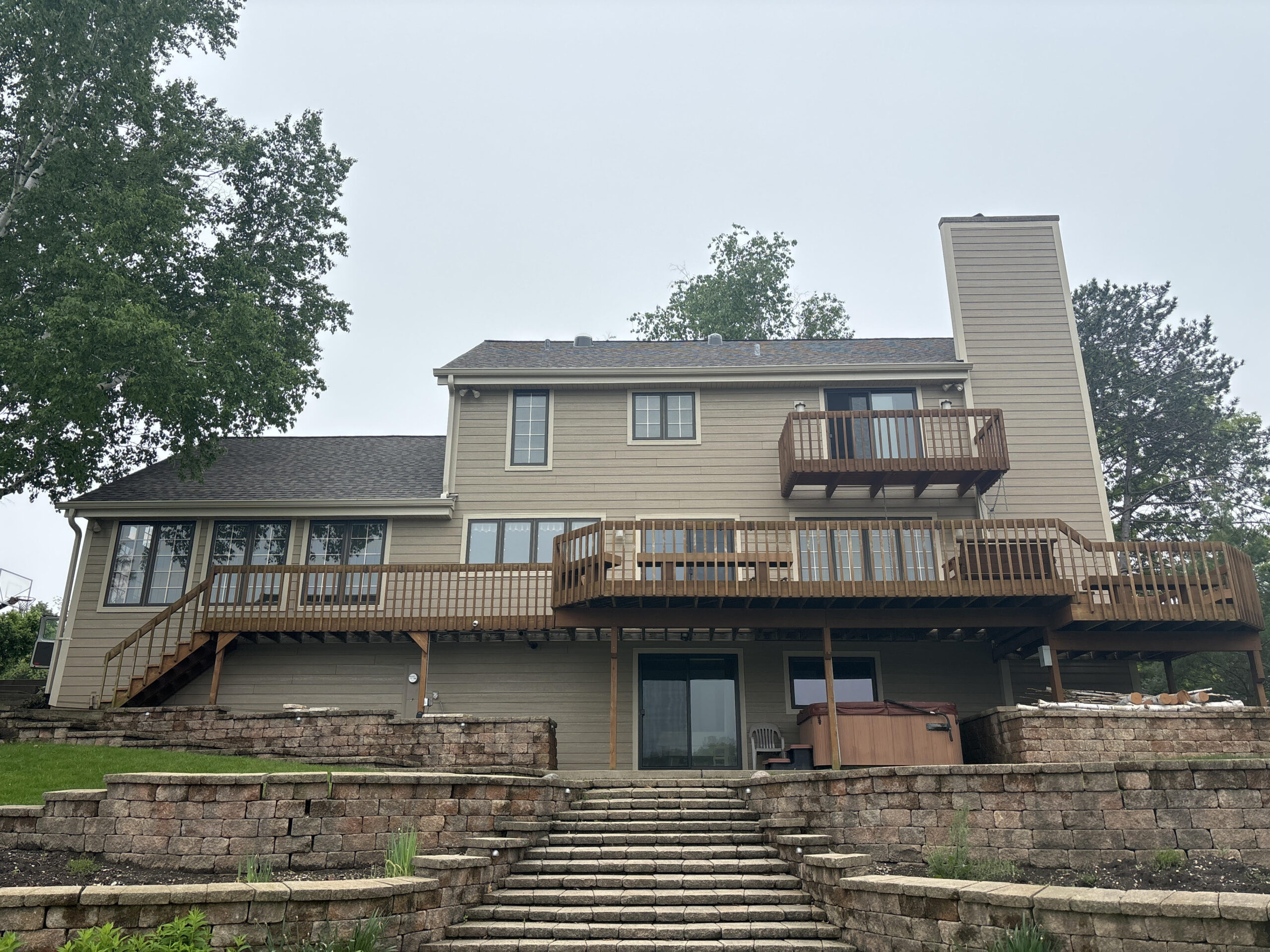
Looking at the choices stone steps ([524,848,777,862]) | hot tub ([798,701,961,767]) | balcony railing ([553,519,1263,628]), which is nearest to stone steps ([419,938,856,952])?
stone steps ([524,848,777,862])

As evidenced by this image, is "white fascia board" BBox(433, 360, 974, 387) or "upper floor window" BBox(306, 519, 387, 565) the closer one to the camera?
"upper floor window" BBox(306, 519, 387, 565)

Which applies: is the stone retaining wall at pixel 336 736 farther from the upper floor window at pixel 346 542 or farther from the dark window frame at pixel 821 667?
the dark window frame at pixel 821 667

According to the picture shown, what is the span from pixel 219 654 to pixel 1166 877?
1380 cm

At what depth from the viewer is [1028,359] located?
1752 cm

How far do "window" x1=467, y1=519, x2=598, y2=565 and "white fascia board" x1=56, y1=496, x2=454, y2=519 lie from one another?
710mm

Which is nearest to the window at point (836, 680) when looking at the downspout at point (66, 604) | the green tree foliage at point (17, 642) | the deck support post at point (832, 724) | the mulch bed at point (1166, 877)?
the deck support post at point (832, 724)

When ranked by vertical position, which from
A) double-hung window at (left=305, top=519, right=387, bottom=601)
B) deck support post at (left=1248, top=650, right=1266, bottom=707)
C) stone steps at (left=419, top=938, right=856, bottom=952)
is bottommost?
stone steps at (left=419, top=938, right=856, bottom=952)

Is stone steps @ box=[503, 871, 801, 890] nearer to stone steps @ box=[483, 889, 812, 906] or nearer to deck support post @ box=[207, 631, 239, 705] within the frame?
stone steps @ box=[483, 889, 812, 906]

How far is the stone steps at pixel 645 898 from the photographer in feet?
25.4

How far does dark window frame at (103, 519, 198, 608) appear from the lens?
646 inches

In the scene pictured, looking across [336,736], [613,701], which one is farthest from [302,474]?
[613,701]

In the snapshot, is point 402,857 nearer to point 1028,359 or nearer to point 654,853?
point 654,853

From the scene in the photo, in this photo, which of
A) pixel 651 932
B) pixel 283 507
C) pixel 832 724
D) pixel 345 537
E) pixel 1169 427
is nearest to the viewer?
pixel 651 932

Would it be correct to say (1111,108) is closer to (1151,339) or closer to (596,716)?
(1151,339)
